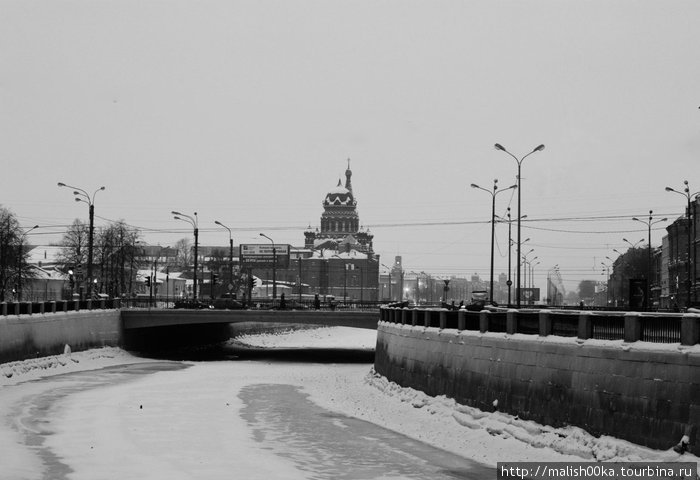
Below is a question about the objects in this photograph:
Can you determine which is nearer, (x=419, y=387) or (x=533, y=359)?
(x=533, y=359)

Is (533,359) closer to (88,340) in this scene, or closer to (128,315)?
(88,340)

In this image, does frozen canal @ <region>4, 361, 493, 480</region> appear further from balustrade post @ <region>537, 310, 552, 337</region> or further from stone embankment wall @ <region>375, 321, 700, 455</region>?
balustrade post @ <region>537, 310, 552, 337</region>

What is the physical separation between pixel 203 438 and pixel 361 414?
36.5 ft

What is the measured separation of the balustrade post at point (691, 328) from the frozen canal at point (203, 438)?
6848 mm

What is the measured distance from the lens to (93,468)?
28359 mm

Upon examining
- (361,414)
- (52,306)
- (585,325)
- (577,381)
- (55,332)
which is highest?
(585,325)

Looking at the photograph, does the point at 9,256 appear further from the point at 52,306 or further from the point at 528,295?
the point at 528,295

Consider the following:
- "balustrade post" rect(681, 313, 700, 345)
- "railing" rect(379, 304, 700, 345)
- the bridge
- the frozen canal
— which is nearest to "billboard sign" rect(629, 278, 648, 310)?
"railing" rect(379, 304, 700, 345)

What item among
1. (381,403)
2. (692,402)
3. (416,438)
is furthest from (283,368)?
(692,402)

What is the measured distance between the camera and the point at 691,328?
85.7ft

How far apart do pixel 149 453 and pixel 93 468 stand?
9.97ft

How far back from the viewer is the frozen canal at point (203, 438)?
2889 centimetres

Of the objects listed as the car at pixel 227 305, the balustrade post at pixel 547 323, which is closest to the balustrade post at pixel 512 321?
the balustrade post at pixel 547 323

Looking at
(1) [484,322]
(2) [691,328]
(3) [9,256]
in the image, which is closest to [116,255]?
(3) [9,256]
